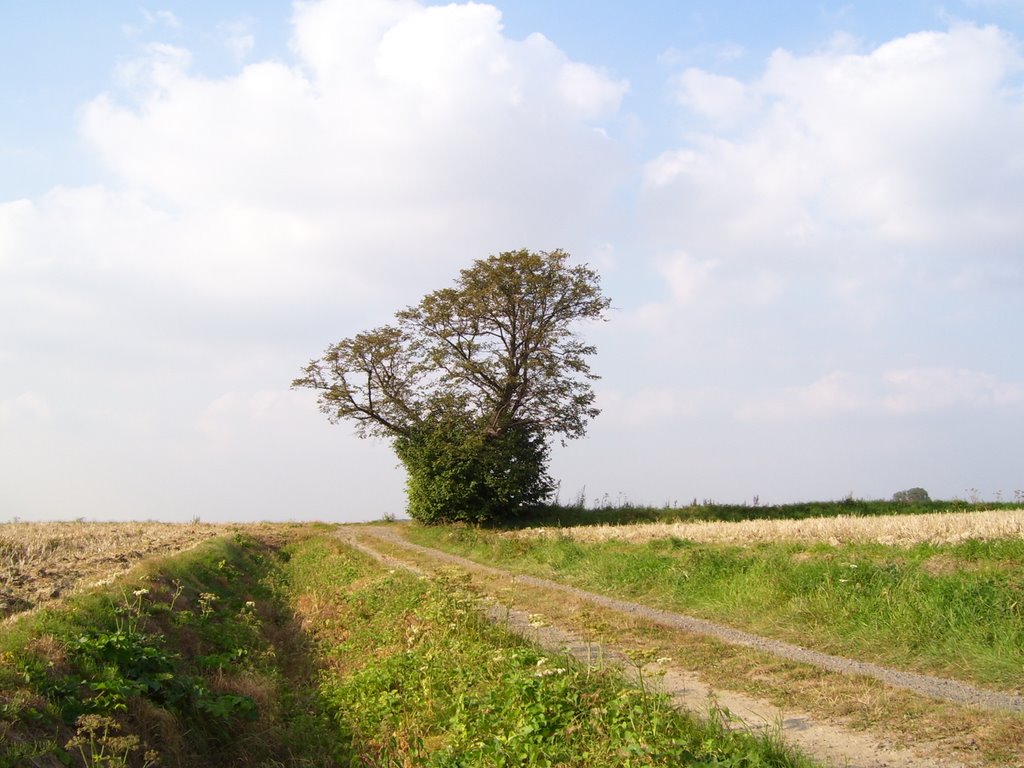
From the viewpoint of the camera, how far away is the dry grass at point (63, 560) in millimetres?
11069

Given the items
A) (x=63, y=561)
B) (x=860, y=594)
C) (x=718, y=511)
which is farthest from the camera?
(x=718, y=511)

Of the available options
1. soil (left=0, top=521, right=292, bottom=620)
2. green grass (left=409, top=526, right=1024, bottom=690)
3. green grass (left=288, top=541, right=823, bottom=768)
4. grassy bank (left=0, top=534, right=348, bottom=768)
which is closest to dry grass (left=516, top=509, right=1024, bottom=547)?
green grass (left=409, top=526, right=1024, bottom=690)

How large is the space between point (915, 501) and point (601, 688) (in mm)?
30825

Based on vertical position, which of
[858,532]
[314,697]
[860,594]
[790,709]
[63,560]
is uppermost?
[858,532]

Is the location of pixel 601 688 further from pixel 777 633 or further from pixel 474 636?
pixel 777 633

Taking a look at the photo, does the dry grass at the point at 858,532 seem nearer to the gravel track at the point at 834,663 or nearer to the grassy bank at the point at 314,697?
the gravel track at the point at 834,663

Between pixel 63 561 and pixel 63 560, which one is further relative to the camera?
pixel 63 560

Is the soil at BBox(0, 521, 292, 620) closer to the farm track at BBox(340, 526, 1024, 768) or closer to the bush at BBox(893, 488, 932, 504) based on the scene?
the farm track at BBox(340, 526, 1024, 768)

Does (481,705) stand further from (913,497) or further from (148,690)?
(913,497)

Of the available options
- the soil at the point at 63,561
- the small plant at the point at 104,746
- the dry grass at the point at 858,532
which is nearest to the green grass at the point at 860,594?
the dry grass at the point at 858,532

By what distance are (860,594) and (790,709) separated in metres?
4.44

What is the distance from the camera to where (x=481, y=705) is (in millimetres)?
6953

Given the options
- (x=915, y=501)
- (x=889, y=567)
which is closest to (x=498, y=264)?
(x=915, y=501)

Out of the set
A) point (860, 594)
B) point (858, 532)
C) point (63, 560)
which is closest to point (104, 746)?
point (860, 594)
